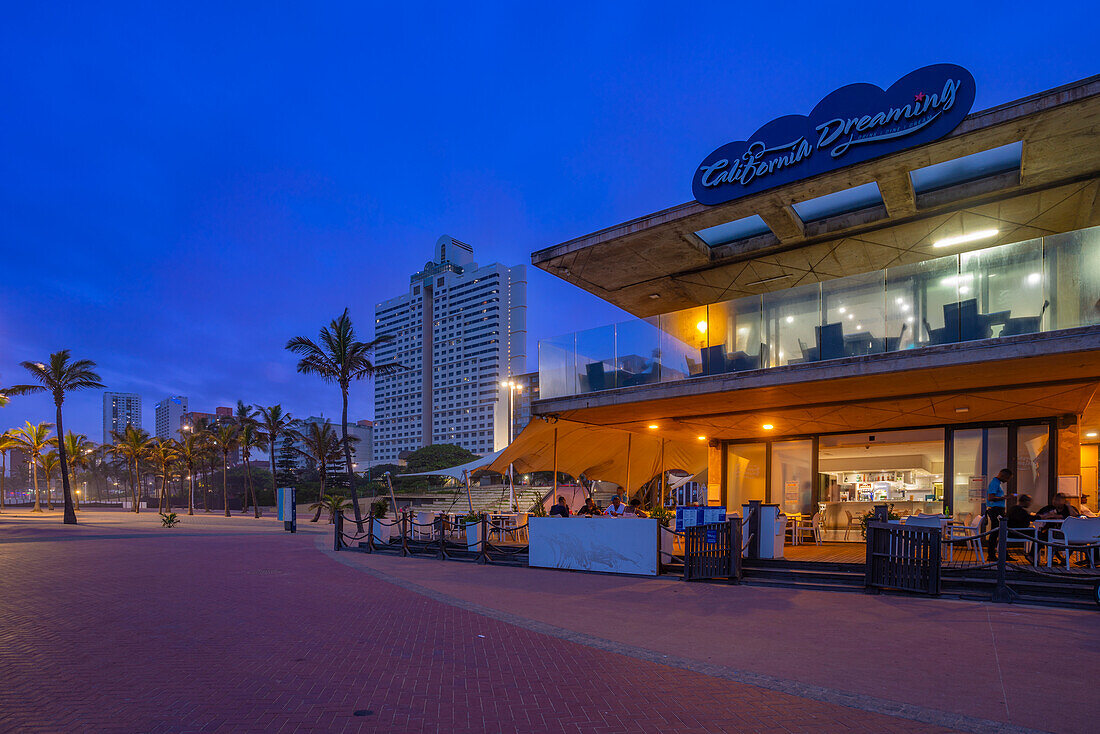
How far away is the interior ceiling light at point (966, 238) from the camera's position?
13.2 meters

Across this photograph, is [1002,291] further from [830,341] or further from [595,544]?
[595,544]

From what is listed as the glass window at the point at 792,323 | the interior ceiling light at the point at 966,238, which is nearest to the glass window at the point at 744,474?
the glass window at the point at 792,323

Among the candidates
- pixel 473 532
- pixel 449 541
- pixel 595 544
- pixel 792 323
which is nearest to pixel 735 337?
pixel 792 323

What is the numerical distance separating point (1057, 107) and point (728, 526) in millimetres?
8410

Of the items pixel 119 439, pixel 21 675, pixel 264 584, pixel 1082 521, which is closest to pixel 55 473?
pixel 119 439

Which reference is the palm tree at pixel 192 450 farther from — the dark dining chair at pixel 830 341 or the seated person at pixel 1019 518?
the seated person at pixel 1019 518

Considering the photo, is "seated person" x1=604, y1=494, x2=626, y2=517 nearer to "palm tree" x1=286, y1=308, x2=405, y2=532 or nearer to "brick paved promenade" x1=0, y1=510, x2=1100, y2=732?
"brick paved promenade" x1=0, y1=510, x2=1100, y2=732

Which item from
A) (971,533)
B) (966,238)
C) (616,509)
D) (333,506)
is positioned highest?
(966,238)

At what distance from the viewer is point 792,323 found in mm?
11922

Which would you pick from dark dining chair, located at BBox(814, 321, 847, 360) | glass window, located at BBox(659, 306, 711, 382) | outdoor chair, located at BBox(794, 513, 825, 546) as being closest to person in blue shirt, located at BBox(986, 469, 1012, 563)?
dark dining chair, located at BBox(814, 321, 847, 360)

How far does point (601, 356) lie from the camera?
15.0 m

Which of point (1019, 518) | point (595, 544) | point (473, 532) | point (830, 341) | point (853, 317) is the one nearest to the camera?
point (1019, 518)

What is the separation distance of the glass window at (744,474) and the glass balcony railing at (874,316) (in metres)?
5.34

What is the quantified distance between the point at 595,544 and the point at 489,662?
7.36 metres
